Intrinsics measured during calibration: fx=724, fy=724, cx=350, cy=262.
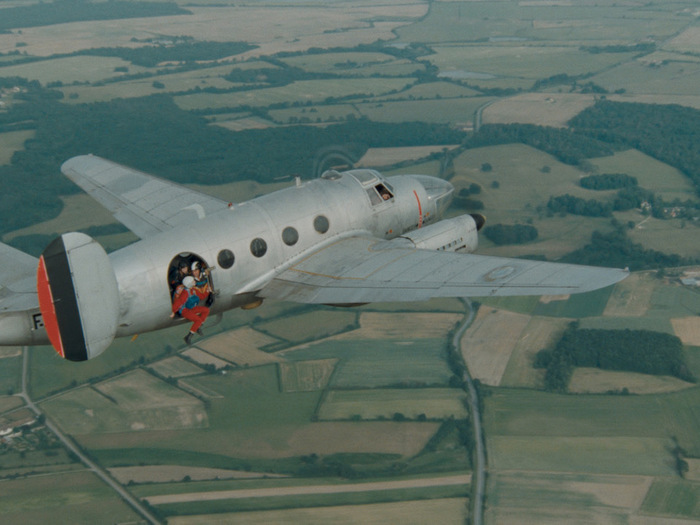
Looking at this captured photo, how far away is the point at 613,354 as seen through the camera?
92.4 meters

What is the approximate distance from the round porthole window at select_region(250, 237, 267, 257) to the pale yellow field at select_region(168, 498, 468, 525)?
44279 mm

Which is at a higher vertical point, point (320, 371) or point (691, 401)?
point (320, 371)

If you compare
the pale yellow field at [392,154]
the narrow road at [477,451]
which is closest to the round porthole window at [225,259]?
the narrow road at [477,451]

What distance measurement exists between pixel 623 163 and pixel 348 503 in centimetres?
10876

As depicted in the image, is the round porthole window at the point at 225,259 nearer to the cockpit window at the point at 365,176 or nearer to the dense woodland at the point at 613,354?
the cockpit window at the point at 365,176

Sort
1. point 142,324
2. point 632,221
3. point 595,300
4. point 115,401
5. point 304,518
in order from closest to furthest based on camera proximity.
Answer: point 142,324 → point 304,518 → point 115,401 → point 595,300 → point 632,221

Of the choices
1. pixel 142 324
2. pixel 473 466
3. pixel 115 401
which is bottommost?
pixel 473 466

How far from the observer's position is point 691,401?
88.2 metres

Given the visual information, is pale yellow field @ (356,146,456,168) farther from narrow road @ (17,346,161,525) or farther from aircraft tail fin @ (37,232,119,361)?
aircraft tail fin @ (37,232,119,361)

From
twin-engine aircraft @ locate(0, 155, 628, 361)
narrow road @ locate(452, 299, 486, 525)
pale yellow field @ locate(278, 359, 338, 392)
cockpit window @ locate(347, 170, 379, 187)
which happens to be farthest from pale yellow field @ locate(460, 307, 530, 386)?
cockpit window @ locate(347, 170, 379, 187)

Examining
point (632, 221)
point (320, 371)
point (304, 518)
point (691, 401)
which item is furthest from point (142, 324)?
point (632, 221)

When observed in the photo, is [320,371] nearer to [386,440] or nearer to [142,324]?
[386,440]

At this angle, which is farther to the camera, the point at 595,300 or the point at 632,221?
the point at 632,221

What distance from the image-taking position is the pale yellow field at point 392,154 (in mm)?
133375
